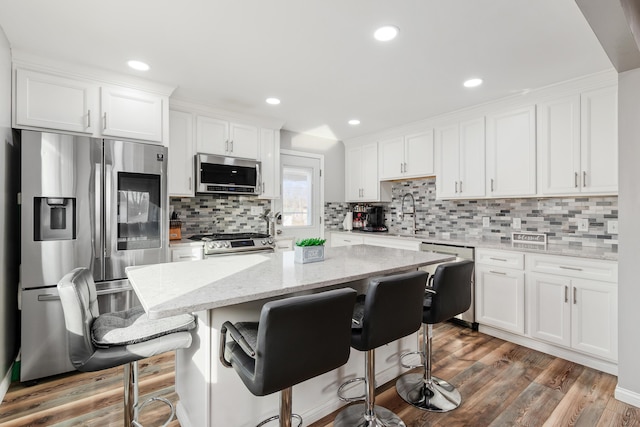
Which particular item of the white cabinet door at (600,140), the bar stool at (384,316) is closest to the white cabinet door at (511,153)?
the white cabinet door at (600,140)

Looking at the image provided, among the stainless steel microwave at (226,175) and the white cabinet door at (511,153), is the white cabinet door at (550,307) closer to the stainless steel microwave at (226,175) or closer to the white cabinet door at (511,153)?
the white cabinet door at (511,153)

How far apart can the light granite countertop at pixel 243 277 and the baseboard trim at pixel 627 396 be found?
1370 mm

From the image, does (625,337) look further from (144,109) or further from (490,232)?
(144,109)

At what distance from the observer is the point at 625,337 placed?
6.74 ft

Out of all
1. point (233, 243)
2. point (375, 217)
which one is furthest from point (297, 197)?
point (233, 243)

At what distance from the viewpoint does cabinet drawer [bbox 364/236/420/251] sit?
3.79 m

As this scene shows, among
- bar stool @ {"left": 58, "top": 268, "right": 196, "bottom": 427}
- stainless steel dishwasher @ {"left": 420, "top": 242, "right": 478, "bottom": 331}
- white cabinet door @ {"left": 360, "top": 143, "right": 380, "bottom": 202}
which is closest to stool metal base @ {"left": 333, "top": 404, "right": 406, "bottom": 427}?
bar stool @ {"left": 58, "top": 268, "right": 196, "bottom": 427}

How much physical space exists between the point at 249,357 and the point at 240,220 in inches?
117

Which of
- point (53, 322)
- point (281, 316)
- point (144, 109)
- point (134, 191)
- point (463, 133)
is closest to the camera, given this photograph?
point (281, 316)

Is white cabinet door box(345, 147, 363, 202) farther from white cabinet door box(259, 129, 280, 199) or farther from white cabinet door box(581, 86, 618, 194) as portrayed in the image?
white cabinet door box(581, 86, 618, 194)

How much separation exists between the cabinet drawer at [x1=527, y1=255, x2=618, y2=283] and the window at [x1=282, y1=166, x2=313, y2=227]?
2885mm

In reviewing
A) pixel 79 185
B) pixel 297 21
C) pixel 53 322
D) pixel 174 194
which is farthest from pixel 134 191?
pixel 297 21

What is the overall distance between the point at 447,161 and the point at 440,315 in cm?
236

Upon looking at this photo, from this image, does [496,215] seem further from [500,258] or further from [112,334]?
[112,334]
